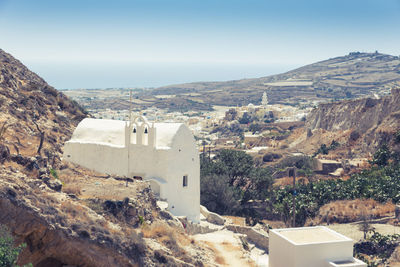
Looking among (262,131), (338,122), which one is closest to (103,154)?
(338,122)

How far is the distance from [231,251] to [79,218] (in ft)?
25.9

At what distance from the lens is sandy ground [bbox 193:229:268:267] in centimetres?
1836

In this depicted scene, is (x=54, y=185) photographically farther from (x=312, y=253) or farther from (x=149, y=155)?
(x=312, y=253)

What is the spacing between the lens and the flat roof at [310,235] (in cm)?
1745

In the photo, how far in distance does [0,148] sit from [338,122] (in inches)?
2343

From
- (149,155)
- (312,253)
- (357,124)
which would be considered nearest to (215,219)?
(149,155)

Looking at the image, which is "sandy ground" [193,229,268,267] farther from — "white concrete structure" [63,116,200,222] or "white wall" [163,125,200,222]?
"white concrete structure" [63,116,200,222]

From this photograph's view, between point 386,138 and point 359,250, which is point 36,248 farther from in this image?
point 386,138

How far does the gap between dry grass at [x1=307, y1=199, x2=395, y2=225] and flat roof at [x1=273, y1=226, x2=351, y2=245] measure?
31.1 feet

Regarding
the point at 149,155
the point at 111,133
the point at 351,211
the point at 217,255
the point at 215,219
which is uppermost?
the point at 111,133

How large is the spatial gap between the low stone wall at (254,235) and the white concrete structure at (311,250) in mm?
4577

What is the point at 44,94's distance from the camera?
105 ft

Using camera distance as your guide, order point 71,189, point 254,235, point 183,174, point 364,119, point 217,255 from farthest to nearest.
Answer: point 364,119 < point 183,174 < point 254,235 < point 217,255 < point 71,189

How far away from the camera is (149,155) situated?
23109 millimetres
